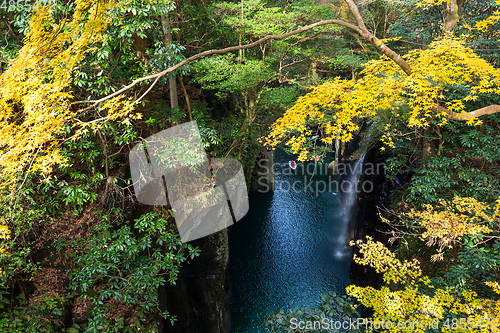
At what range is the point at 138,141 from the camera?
6129 mm

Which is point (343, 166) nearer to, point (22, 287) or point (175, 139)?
point (175, 139)

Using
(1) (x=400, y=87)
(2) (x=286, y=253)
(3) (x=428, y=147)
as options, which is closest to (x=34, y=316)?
(1) (x=400, y=87)

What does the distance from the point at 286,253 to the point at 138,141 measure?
9.56 m

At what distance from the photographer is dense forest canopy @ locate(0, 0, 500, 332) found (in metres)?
4.23

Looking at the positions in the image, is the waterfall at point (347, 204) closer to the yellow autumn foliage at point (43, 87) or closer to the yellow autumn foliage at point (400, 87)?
the yellow autumn foliage at point (400, 87)

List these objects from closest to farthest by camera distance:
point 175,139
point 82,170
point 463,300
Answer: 1. point 463,300
2. point 175,139
3. point 82,170

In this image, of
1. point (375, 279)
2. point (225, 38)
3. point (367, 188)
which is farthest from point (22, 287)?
point (367, 188)

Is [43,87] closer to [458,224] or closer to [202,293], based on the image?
[202,293]

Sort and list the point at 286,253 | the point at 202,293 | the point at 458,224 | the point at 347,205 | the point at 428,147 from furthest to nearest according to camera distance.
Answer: the point at 347,205, the point at 286,253, the point at 202,293, the point at 428,147, the point at 458,224

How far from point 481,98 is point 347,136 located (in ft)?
17.9

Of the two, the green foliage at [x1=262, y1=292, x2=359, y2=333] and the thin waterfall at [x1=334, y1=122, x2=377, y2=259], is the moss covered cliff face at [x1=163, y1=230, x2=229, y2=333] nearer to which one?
the green foliage at [x1=262, y1=292, x2=359, y2=333]

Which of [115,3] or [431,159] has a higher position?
[115,3]

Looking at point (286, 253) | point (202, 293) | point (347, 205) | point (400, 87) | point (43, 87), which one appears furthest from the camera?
point (347, 205)

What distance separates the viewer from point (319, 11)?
26.2 feet
